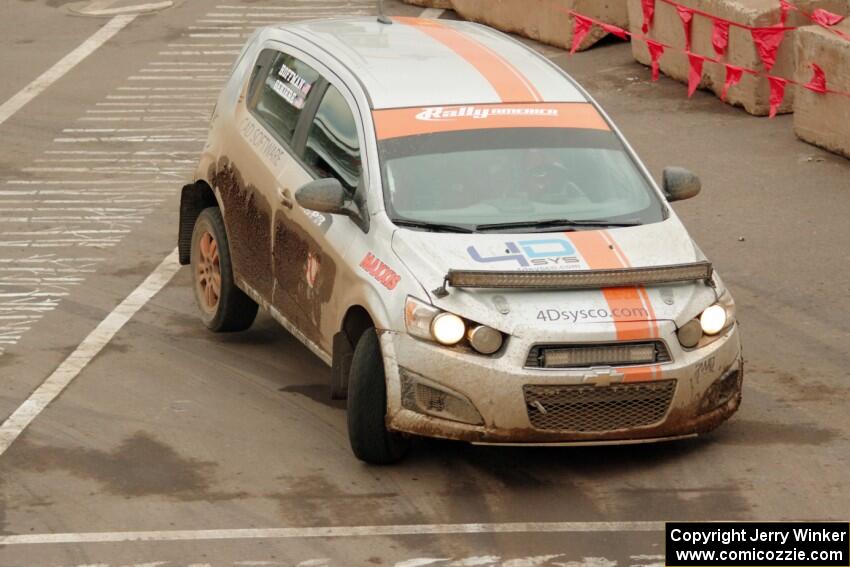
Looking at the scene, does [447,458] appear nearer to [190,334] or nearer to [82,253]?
[190,334]

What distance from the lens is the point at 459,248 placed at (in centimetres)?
888

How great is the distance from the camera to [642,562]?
25.6ft

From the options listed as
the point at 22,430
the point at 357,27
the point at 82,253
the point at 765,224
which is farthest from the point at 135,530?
the point at 765,224

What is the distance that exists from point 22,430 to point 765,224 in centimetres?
638

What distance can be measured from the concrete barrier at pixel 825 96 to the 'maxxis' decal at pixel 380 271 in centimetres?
695

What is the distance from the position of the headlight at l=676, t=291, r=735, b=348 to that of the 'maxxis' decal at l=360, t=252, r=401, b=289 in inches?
54.2

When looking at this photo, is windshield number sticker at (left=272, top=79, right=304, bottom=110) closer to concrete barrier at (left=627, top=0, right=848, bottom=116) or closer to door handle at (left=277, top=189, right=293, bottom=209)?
door handle at (left=277, top=189, right=293, bottom=209)

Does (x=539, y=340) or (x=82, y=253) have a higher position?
(x=539, y=340)

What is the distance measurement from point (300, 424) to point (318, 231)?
1.03 meters

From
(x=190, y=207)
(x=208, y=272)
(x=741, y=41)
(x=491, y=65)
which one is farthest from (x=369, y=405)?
(x=741, y=41)

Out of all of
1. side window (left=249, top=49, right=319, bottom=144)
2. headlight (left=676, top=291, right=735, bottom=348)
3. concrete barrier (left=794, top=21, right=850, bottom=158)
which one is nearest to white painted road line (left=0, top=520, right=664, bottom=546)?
headlight (left=676, top=291, right=735, bottom=348)

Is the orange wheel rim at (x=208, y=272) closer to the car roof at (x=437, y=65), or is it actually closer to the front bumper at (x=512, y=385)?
the car roof at (x=437, y=65)

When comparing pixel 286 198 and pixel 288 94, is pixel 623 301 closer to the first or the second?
pixel 286 198

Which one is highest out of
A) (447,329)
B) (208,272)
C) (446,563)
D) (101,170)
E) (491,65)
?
(491,65)
